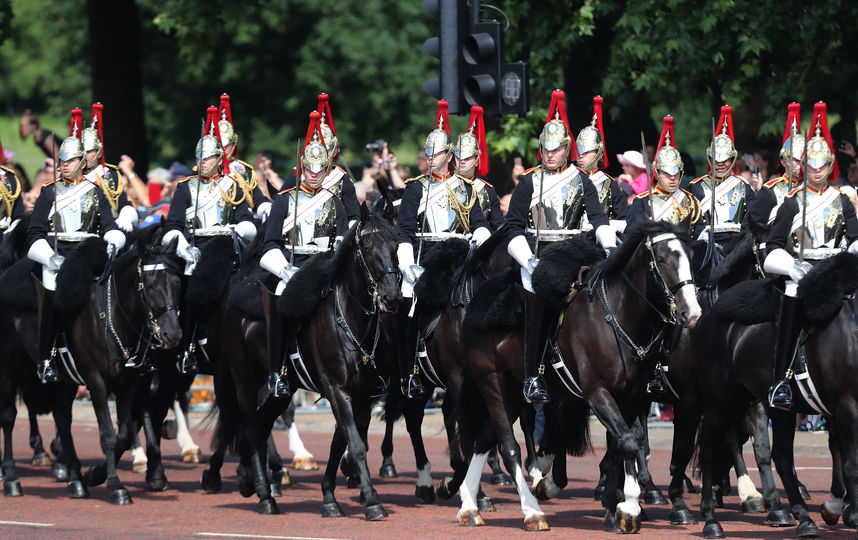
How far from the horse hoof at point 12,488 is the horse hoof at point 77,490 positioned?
500mm

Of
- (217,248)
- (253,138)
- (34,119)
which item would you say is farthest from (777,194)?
(253,138)

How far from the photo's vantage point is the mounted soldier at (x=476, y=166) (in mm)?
13023

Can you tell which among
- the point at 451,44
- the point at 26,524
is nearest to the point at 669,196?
the point at 451,44

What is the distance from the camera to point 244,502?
13.2 metres

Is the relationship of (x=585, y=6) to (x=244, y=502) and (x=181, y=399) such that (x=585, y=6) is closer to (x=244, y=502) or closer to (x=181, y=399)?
(x=181, y=399)

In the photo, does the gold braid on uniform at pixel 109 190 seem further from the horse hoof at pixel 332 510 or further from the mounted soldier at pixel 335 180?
the horse hoof at pixel 332 510

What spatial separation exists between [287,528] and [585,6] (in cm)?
1028

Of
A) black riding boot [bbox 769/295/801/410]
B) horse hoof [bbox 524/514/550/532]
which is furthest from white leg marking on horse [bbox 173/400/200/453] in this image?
black riding boot [bbox 769/295/801/410]

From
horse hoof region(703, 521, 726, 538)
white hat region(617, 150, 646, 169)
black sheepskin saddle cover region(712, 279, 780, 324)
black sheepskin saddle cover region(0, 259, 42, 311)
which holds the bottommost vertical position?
horse hoof region(703, 521, 726, 538)

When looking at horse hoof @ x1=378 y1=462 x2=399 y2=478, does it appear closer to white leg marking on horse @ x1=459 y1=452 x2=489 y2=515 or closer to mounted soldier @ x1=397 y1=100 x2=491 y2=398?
mounted soldier @ x1=397 y1=100 x2=491 y2=398

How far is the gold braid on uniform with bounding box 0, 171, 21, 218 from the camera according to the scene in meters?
15.2

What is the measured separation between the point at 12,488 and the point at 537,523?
492 centimetres

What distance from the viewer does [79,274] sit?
13.5 metres

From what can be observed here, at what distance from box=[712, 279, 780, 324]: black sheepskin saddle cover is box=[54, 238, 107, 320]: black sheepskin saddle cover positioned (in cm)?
514
